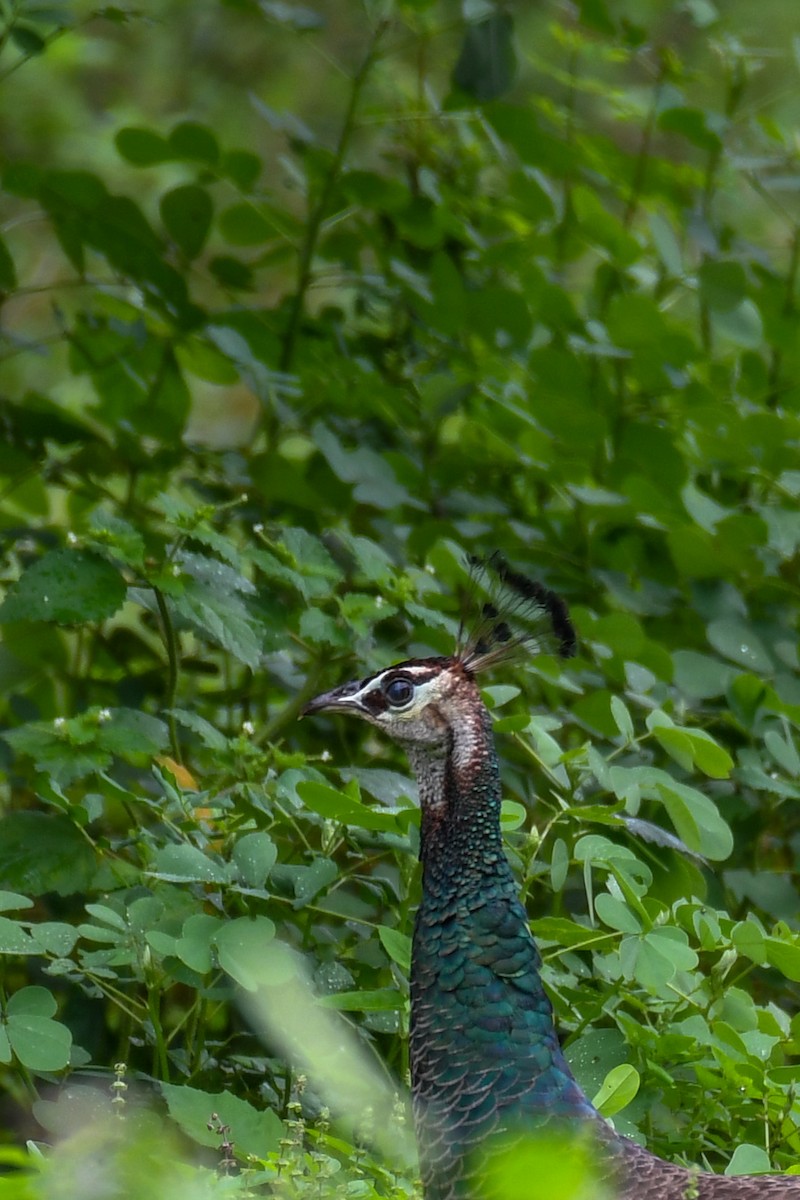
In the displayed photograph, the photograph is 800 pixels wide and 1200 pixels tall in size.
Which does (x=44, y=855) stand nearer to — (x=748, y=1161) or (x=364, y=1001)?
(x=364, y=1001)

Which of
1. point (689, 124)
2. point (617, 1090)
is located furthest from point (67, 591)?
point (689, 124)

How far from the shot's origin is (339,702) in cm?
169

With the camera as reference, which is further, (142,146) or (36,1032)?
(142,146)

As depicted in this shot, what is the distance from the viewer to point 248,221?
2861mm

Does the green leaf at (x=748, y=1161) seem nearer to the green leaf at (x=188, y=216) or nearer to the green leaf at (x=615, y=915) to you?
the green leaf at (x=615, y=915)

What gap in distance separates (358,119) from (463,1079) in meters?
1.95

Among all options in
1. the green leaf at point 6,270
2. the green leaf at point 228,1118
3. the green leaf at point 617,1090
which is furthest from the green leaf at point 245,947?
the green leaf at point 6,270

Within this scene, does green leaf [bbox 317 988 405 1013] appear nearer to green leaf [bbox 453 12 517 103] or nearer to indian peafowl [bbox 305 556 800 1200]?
indian peafowl [bbox 305 556 800 1200]

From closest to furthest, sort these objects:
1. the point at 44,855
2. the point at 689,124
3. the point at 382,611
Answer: the point at 44,855
the point at 382,611
the point at 689,124

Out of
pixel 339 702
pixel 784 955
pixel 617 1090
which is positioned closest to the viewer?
pixel 617 1090

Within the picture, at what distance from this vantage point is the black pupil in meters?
1.64

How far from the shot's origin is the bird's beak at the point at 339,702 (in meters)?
1.68

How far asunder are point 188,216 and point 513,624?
1388 millimetres

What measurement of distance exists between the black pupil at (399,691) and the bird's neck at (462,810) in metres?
0.05
